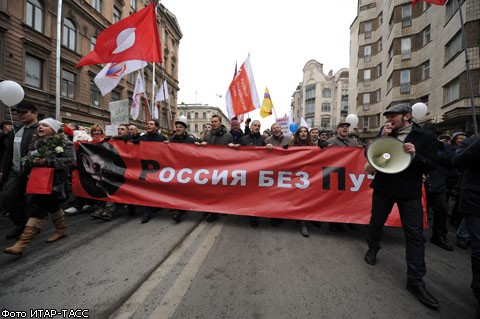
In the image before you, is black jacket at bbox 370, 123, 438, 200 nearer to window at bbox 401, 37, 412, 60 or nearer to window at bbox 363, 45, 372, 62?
window at bbox 401, 37, 412, 60

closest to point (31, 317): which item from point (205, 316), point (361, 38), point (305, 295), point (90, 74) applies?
point (205, 316)

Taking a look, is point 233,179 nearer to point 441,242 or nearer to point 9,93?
point 441,242

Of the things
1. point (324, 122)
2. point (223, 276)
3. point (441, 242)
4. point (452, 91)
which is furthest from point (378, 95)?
point (223, 276)

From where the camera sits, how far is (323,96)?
52.9m

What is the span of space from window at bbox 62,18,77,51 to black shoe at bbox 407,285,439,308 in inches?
899

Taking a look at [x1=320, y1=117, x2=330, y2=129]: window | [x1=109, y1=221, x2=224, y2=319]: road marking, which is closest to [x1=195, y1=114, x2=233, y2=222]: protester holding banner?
[x1=109, y1=221, x2=224, y2=319]: road marking

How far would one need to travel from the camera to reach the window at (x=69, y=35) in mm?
16906

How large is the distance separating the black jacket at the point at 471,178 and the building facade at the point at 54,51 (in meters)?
10.1

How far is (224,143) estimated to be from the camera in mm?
5016

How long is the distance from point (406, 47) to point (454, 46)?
24.0 ft

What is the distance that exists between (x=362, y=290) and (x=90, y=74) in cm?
2335

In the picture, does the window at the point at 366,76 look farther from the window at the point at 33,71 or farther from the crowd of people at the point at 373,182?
the window at the point at 33,71

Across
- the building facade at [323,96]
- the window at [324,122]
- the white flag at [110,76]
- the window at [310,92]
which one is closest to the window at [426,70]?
the white flag at [110,76]

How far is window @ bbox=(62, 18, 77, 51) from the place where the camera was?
16906mm
